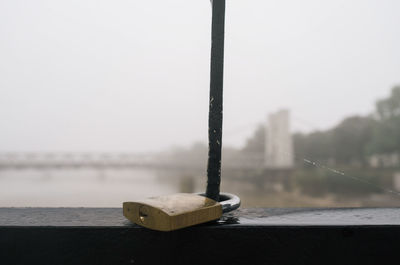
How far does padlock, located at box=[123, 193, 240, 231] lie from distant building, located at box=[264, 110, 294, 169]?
2509 centimetres

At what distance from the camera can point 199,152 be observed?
2539cm

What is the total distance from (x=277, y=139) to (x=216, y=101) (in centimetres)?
2638

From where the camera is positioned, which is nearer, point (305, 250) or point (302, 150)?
point (305, 250)

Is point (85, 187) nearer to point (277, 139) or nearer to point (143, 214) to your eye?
point (277, 139)

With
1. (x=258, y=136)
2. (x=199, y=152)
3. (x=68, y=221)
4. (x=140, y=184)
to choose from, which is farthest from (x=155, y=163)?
(x=68, y=221)

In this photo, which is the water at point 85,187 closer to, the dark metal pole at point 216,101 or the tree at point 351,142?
the tree at point 351,142

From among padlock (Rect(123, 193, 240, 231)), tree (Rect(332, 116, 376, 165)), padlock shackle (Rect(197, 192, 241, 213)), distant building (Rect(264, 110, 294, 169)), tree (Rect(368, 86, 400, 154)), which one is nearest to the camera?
padlock (Rect(123, 193, 240, 231))

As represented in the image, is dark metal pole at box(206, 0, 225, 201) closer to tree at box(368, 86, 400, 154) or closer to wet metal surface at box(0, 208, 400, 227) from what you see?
wet metal surface at box(0, 208, 400, 227)

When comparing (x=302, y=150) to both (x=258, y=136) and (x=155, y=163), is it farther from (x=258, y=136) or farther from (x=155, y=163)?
(x=155, y=163)

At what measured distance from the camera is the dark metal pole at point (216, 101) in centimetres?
54

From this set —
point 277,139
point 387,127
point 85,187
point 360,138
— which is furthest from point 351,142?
point 85,187

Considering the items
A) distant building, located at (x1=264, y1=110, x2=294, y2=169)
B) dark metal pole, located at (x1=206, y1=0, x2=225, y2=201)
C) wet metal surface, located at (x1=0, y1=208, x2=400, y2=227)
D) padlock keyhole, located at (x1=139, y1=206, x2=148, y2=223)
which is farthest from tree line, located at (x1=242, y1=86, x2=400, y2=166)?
padlock keyhole, located at (x1=139, y1=206, x2=148, y2=223)

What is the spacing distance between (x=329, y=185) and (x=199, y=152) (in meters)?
11.3

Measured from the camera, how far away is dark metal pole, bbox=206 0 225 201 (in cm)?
54
